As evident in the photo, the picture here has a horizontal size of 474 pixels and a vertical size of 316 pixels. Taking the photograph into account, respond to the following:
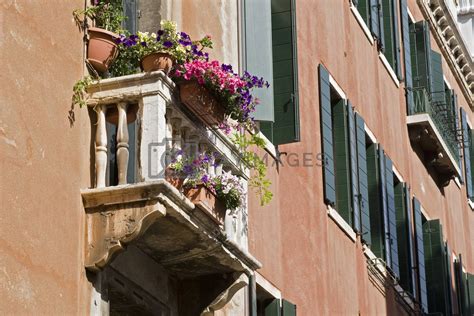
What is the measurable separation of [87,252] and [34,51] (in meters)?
1.40

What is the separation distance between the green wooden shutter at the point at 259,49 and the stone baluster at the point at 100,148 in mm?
3082

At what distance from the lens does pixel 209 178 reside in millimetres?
10695

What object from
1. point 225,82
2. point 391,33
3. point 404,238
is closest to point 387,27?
point 391,33

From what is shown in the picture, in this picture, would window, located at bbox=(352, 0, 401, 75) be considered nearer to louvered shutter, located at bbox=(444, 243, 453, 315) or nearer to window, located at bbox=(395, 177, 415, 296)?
window, located at bbox=(395, 177, 415, 296)

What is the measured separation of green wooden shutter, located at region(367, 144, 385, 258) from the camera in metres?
18.5

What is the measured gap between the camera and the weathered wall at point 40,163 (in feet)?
29.8

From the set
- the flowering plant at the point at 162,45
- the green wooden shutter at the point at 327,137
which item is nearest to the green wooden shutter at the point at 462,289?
the green wooden shutter at the point at 327,137

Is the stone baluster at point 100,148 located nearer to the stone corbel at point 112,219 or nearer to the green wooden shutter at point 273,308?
the stone corbel at point 112,219

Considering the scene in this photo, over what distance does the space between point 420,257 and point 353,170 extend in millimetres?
3863

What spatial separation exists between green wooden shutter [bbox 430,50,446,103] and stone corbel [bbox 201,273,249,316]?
1203 cm

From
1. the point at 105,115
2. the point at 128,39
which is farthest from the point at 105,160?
the point at 128,39

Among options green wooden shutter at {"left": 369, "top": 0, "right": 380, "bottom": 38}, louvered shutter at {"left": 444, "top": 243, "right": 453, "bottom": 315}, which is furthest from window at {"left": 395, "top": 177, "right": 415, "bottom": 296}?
green wooden shutter at {"left": 369, "top": 0, "right": 380, "bottom": 38}

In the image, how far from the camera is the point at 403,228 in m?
20.0

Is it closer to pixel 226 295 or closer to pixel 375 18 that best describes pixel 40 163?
pixel 226 295
